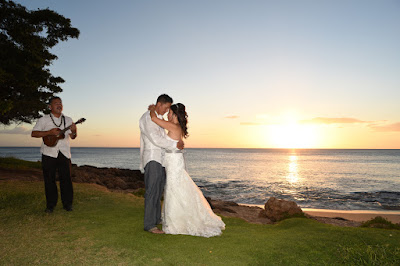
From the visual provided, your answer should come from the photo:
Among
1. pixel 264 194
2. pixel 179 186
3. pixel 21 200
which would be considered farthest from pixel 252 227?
pixel 264 194

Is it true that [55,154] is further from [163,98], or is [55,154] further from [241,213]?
[241,213]

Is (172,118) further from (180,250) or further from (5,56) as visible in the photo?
(5,56)

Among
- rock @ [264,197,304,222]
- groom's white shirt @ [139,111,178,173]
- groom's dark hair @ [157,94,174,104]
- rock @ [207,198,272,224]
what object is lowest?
rock @ [207,198,272,224]

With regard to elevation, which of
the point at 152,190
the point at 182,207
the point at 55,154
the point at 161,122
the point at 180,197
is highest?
the point at 161,122

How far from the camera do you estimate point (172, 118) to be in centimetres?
591

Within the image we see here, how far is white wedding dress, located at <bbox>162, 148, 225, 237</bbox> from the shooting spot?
571cm

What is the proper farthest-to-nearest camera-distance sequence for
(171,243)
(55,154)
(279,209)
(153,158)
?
(279,209), (55,154), (153,158), (171,243)

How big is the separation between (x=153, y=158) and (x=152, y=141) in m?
0.37

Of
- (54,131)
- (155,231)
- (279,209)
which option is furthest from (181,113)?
(279,209)

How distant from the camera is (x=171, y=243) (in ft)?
16.6

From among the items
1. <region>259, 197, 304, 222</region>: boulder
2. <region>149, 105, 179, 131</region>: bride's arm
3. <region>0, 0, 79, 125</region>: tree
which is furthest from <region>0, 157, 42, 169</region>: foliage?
<region>149, 105, 179, 131</region>: bride's arm

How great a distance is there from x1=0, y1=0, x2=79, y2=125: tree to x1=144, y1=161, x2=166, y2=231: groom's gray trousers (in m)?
9.60

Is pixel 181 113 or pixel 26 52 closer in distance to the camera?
pixel 181 113

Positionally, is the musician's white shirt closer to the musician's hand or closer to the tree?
the musician's hand
